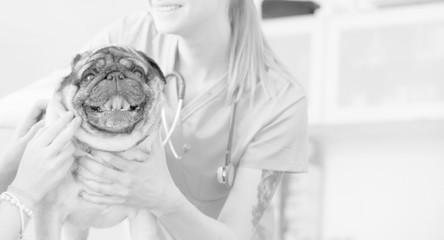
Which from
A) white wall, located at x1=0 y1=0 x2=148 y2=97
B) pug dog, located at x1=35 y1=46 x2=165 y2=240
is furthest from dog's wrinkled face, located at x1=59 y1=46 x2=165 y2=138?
white wall, located at x1=0 y1=0 x2=148 y2=97

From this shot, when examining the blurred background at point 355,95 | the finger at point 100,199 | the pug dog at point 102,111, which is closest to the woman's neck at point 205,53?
the pug dog at point 102,111

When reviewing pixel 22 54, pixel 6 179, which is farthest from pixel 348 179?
pixel 6 179

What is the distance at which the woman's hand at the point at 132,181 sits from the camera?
4.22ft

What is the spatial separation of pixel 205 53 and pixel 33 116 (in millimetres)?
421

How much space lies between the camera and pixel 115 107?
123cm

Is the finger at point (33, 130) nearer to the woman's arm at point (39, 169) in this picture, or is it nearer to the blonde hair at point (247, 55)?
the woman's arm at point (39, 169)

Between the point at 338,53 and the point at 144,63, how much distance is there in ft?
7.47

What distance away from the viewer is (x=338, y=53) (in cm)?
347

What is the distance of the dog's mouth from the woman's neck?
42 cm

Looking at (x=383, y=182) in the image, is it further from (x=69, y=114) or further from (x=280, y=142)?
(x=69, y=114)

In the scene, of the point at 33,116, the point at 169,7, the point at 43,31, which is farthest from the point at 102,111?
the point at 43,31

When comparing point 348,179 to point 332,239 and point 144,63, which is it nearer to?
point 332,239

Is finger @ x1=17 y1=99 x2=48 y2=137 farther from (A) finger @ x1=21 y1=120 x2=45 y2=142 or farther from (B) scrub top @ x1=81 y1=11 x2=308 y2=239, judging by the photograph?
(B) scrub top @ x1=81 y1=11 x2=308 y2=239

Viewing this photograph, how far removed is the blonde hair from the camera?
168 centimetres
